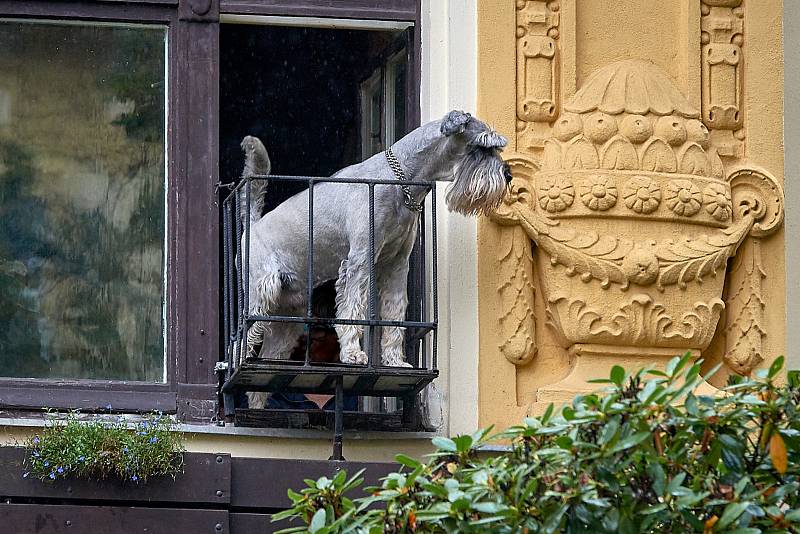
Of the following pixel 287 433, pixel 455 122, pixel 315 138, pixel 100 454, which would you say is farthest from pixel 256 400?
pixel 315 138

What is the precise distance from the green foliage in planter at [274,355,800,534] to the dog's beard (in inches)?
85.3

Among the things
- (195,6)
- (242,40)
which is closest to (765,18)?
(195,6)

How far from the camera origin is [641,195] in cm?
823

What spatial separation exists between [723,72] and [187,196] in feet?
7.54

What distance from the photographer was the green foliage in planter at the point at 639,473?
547cm

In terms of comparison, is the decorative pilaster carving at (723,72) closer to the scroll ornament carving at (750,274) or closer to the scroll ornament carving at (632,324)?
the scroll ornament carving at (750,274)

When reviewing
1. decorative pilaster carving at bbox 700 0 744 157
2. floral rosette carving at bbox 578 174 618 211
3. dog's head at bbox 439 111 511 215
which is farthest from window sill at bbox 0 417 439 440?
decorative pilaster carving at bbox 700 0 744 157

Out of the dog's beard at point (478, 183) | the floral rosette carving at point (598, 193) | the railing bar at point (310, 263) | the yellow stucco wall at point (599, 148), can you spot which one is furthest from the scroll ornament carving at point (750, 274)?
the railing bar at point (310, 263)

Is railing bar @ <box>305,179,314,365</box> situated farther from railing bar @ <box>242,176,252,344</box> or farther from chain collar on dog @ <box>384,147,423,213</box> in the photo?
chain collar on dog @ <box>384,147,423,213</box>

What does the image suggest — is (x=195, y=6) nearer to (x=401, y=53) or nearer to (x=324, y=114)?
(x=401, y=53)

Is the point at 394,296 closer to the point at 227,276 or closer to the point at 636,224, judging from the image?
the point at 227,276

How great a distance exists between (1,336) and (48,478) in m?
0.94

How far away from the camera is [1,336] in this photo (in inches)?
327

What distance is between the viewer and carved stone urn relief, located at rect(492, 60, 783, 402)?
8.22 meters
